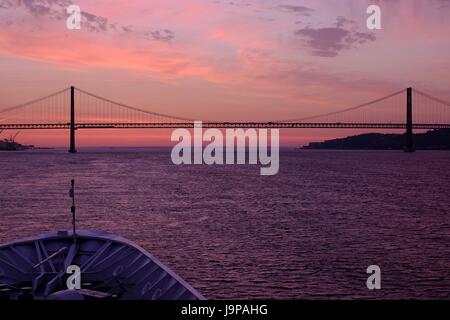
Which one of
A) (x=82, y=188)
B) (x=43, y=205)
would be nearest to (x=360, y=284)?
(x=43, y=205)

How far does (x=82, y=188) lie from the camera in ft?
190

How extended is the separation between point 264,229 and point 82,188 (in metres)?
33.5

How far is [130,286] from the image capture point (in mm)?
11734

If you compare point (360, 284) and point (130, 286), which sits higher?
point (130, 286)

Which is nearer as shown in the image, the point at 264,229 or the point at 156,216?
the point at 264,229

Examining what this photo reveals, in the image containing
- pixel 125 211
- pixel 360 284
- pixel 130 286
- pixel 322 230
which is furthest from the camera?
pixel 125 211

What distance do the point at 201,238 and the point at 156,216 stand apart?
9666 mm
